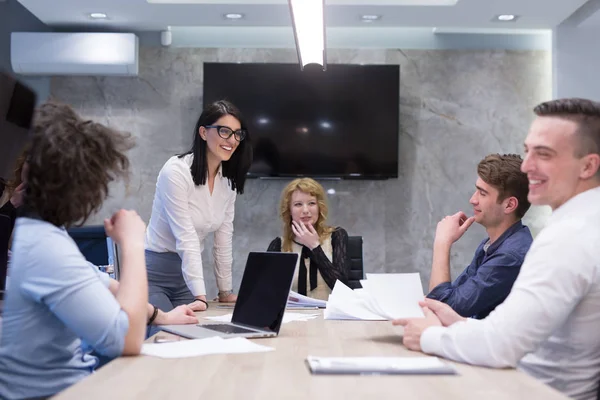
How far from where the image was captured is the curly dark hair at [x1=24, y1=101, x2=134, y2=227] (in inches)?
58.9

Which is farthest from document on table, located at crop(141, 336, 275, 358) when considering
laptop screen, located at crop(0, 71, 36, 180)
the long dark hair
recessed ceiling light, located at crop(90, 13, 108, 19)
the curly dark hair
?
recessed ceiling light, located at crop(90, 13, 108, 19)

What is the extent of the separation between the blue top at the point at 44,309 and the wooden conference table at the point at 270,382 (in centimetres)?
12

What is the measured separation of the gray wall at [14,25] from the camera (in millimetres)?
5301

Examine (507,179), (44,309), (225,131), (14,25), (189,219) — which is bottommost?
(44,309)

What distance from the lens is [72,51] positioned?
5402 millimetres

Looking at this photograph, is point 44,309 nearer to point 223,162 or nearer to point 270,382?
point 270,382

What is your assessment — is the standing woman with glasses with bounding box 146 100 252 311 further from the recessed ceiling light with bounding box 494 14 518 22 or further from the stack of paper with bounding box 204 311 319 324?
the recessed ceiling light with bounding box 494 14 518 22

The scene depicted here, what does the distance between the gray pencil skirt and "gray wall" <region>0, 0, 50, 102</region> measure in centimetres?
273

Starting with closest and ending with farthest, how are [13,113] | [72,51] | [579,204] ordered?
[13,113] → [579,204] → [72,51]

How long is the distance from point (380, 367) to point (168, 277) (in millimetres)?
1765

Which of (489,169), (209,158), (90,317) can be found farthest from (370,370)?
(209,158)

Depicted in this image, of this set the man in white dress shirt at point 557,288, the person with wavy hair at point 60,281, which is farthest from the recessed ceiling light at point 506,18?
the person with wavy hair at point 60,281

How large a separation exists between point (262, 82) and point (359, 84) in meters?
0.73

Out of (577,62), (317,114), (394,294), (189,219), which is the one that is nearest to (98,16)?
(317,114)
